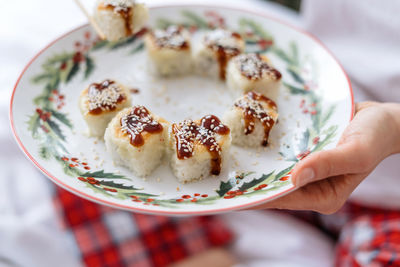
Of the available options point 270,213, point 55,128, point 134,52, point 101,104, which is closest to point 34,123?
point 55,128

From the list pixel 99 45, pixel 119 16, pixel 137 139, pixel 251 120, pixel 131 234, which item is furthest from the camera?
pixel 131 234

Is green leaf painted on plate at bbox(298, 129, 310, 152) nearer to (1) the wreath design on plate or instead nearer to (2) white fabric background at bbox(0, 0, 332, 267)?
(1) the wreath design on plate

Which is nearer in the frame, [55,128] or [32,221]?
[55,128]

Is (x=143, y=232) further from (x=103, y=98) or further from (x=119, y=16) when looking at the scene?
(x=119, y=16)

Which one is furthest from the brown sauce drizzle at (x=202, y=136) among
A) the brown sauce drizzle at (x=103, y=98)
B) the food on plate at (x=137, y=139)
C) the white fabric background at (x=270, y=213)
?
the white fabric background at (x=270, y=213)

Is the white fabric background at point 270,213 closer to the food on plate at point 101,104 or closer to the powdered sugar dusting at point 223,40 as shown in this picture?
the powdered sugar dusting at point 223,40

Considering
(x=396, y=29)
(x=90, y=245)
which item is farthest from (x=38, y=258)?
(x=396, y=29)

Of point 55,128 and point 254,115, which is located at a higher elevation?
point 55,128
